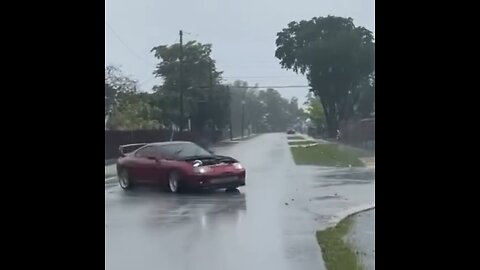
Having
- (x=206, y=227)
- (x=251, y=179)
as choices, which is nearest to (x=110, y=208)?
(x=206, y=227)

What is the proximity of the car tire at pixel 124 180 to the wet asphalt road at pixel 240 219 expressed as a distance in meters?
0.06

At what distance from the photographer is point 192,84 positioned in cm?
410

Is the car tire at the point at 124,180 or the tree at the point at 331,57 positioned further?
the car tire at the point at 124,180

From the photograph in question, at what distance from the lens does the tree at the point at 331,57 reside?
3.84m

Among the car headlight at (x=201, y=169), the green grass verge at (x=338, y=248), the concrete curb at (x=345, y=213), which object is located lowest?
the green grass verge at (x=338, y=248)

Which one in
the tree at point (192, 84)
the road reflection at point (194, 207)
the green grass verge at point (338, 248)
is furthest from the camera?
the tree at point (192, 84)

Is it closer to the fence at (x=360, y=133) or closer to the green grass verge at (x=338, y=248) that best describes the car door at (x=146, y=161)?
the green grass verge at (x=338, y=248)

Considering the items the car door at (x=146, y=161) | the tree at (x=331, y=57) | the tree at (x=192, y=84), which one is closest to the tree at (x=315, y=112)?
the tree at (x=331, y=57)

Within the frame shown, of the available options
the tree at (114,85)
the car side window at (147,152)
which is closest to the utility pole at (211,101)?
the car side window at (147,152)

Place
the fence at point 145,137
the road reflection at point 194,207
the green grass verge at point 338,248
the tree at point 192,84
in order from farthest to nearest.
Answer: the tree at point 192,84 → the road reflection at point 194,207 → the fence at point 145,137 → the green grass verge at point 338,248

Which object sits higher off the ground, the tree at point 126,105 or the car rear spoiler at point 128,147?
the tree at point 126,105

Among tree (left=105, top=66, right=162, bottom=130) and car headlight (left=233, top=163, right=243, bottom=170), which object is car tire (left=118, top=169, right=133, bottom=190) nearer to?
tree (left=105, top=66, right=162, bottom=130)

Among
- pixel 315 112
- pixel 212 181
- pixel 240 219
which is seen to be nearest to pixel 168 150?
pixel 212 181
